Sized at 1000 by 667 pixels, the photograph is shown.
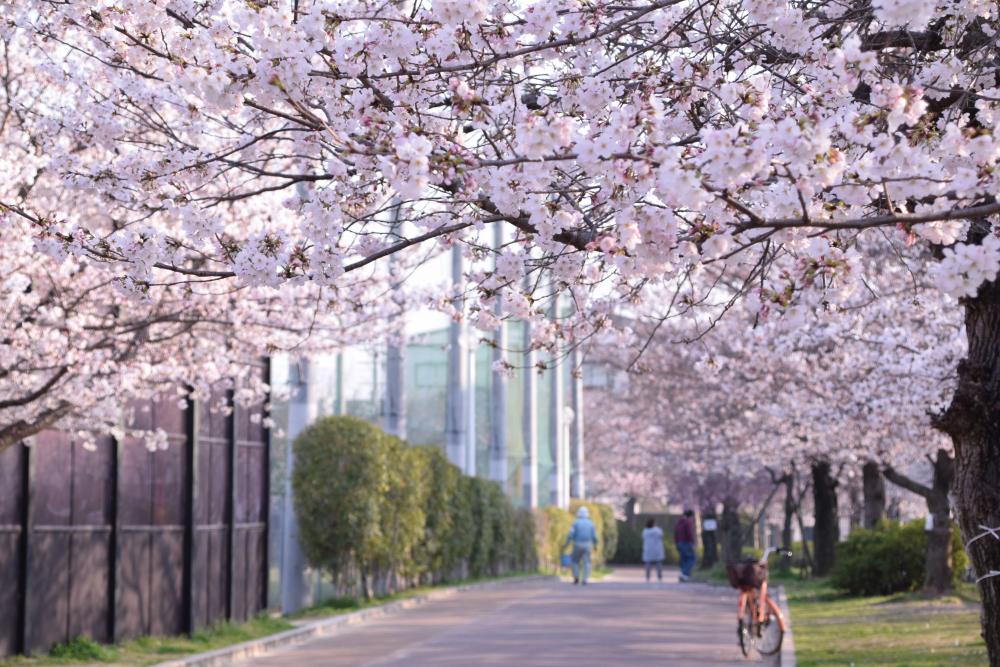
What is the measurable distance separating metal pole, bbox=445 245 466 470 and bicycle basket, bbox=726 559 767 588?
19.5 m

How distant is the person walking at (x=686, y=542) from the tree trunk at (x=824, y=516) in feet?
12.9

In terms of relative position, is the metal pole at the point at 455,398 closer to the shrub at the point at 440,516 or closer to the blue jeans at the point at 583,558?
the blue jeans at the point at 583,558

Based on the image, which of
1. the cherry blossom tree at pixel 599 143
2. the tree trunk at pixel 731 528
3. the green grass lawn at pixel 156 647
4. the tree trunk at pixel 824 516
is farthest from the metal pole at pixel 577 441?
the cherry blossom tree at pixel 599 143

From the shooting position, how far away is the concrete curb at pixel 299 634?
15.4 metres

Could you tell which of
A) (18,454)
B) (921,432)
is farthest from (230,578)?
(921,432)

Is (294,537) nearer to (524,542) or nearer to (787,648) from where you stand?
(787,648)

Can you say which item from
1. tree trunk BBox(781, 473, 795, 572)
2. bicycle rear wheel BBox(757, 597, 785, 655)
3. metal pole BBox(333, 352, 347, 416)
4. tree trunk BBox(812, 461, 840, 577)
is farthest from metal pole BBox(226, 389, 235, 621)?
tree trunk BBox(781, 473, 795, 572)

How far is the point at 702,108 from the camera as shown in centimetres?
Answer: 725

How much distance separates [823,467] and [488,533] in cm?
783

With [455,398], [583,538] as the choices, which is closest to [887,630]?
[583,538]

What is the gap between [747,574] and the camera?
51.7ft

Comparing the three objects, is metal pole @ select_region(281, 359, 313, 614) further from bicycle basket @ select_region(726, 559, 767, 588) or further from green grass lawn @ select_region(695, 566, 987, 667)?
bicycle basket @ select_region(726, 559, 767, 588)

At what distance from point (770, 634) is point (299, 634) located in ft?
20.5

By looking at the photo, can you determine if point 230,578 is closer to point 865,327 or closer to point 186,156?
point 865,327
